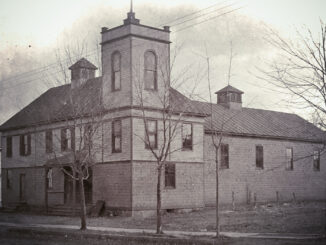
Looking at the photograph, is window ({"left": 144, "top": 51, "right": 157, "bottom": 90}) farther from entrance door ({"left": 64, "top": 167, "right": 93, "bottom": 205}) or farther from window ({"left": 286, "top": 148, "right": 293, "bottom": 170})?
window ({"left": 286, "top": 148, "right": 293, "bottom": 170})

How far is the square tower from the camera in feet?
96.6

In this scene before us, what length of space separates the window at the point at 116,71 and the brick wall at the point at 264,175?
8283 mm

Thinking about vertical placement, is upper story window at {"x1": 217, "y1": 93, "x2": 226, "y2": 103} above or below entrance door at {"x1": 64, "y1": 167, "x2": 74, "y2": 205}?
above

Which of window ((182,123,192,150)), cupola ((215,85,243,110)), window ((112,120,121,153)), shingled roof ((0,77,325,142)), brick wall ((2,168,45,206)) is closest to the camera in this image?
window ((112,120,121,153))

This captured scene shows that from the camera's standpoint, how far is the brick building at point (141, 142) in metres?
29.5

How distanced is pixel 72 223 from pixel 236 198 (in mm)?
14416

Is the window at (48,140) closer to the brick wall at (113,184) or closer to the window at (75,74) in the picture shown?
the window at (75,74)

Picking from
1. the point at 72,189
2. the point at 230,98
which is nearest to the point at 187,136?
the point at 72,189

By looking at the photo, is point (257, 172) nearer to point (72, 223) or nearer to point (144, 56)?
point (144, 56)

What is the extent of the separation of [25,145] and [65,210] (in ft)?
29.6

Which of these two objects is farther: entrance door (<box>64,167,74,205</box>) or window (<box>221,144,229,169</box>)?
window (<box>221,144,229,169</box>)

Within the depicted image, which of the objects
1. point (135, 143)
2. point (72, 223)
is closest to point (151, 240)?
point (72, 223)

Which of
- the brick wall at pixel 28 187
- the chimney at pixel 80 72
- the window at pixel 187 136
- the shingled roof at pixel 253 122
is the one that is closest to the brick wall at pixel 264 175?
the shingled roof at pixel 253 122

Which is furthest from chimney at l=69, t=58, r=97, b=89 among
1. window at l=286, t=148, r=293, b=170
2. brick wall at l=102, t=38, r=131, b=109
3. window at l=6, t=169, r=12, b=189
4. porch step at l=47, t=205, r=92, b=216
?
window at l=286, t=148, r=293, b=170
